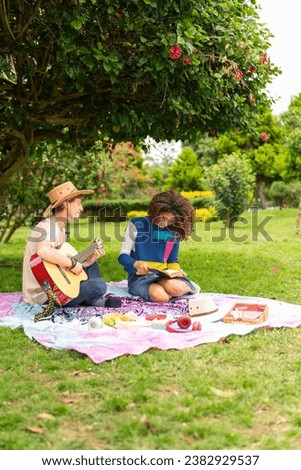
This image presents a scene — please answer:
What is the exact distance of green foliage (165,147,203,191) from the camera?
112 feet

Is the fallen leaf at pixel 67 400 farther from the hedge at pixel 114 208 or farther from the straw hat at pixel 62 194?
the hedge at pixel 114 208

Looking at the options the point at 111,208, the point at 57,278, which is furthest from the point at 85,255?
the point at 111,208

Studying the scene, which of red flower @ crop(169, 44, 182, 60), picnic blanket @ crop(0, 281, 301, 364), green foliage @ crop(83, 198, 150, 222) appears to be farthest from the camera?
green foliage @ crop(83, 198, 150, 222)

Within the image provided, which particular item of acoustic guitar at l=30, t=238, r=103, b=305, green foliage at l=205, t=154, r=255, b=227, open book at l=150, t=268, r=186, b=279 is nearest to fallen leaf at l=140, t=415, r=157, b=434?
acoustic guitar at l=30, t=238, r=103, b=305

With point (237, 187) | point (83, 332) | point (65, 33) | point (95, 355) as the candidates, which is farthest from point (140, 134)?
point (237, 187)

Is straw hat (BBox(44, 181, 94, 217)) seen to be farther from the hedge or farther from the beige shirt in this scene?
the hedge

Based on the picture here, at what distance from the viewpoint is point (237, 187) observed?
21.0 metres

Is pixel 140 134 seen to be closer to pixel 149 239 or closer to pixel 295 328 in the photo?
pixel 149 239

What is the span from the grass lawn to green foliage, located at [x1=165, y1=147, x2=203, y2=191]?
28517 mm

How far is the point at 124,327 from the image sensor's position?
19.3 feet

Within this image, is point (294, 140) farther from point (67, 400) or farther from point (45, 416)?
point (45, 416)

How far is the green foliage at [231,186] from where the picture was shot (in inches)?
828

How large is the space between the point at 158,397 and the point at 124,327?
69.7 inches

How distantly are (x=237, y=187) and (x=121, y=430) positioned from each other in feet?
58.7
